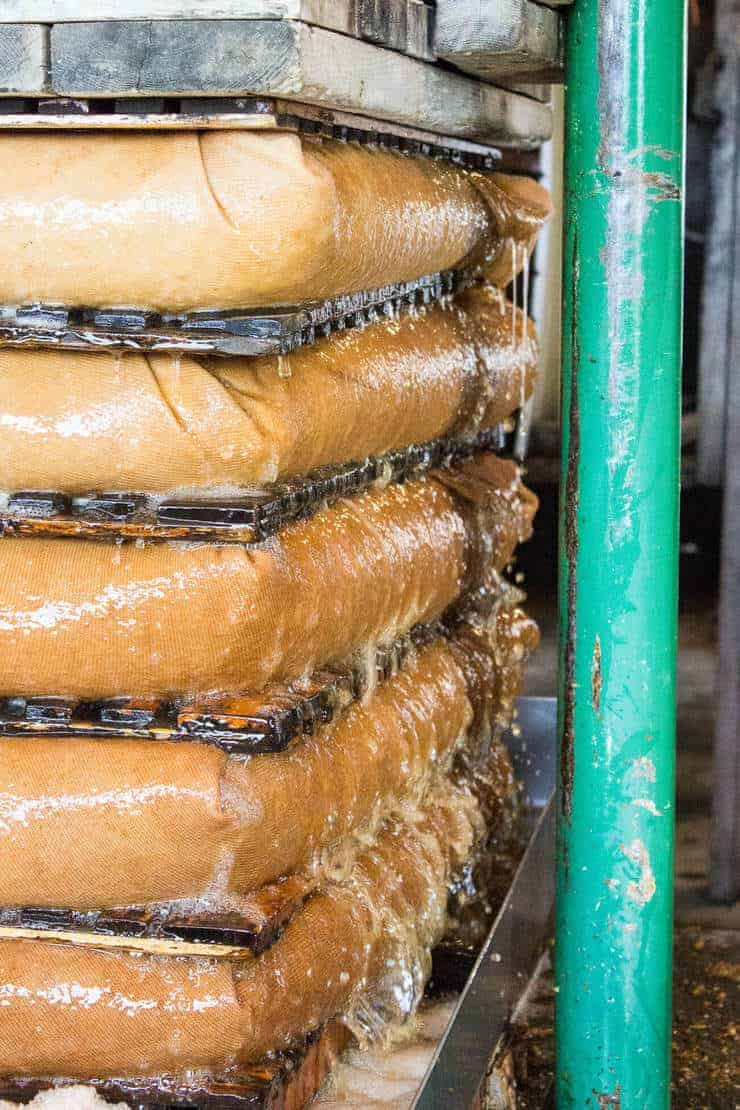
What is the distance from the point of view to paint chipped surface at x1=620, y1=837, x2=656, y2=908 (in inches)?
119

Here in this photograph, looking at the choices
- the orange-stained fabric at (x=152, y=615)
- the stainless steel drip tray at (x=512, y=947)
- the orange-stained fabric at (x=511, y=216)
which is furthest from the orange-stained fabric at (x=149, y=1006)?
the orange-stained fabric at (x=511, y=216)

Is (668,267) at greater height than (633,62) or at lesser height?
lesser

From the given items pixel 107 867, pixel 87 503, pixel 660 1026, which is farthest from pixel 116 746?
pixel 660 1026

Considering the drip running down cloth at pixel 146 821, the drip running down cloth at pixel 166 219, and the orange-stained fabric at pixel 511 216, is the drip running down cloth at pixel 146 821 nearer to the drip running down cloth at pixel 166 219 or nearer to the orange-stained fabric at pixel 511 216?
the drip running down cloth at pixel 166 219

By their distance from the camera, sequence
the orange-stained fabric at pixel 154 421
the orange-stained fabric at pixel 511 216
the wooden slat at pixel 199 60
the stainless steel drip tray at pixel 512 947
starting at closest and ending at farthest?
1. the wooden slat at pixel 199 60
2. the orange-stained fabric at pixel 154 421
3. the stainless steel drip tray at pixel 512 947
4. the orange-stained fabric at pixel 511 216

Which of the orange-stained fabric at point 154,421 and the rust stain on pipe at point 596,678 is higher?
the orange-stained fabric at point 154,421

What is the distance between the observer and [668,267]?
9.66 ft

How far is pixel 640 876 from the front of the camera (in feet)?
9.96

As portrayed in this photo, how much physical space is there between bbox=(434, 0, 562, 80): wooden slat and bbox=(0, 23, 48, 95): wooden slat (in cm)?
93

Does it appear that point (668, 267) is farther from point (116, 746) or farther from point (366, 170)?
point (116, 746)

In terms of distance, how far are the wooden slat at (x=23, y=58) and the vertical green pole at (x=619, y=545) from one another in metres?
1.12

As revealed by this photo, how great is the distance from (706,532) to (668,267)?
29.2 feet

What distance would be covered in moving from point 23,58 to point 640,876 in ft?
6.16

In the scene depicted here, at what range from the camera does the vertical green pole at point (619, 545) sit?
2916 mm
